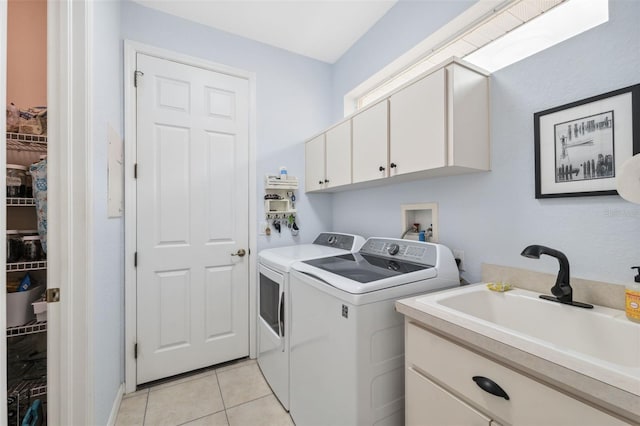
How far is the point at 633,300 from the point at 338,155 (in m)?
1.71

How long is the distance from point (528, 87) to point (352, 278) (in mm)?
1258

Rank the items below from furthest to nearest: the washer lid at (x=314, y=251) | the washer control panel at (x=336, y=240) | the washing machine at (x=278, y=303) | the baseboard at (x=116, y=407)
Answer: the washer control panel at (x=336, y=240) < the washer lid at (x=314, y=251) < the washing machine at (x=278, y=303) < the baseboard at (x=116, y=407)

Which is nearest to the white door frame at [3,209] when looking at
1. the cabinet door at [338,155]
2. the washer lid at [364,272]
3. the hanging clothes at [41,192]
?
the hanging clothes at [41,192]

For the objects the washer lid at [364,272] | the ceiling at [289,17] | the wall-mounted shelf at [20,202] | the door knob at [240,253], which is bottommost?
the door knob at [240,253]

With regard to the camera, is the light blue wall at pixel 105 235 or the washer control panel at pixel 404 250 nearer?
the light blue wall at pixel 105 235

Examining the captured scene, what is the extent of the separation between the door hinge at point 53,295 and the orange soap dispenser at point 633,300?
2149 mm

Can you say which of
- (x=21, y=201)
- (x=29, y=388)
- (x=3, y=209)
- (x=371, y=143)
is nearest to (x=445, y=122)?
(x=371, y=143)

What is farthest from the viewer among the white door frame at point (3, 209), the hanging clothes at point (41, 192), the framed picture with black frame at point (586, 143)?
the hanging clothes at point (41, 192)

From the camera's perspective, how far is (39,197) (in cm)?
125

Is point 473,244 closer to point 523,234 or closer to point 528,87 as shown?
point 523,234

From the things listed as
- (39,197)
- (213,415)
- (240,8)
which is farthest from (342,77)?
(213,415)

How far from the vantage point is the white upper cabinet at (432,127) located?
4.32 ft

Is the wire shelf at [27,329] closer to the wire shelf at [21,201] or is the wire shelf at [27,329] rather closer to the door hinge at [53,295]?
the door hinge at [53,295]

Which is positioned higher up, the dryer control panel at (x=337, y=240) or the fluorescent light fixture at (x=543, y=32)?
the fluorescent light fixture at (x=543, y=32)
